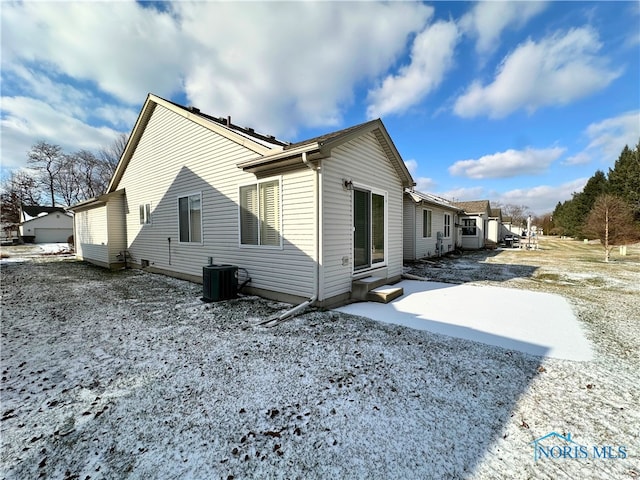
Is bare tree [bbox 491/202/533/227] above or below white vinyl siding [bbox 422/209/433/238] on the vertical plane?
above

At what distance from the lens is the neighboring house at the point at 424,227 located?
13336 millimetres

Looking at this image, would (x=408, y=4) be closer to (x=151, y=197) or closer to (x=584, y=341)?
(x=584, y=341)

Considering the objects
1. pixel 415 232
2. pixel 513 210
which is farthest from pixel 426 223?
pixel 513 210

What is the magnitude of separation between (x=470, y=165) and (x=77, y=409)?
151 feet

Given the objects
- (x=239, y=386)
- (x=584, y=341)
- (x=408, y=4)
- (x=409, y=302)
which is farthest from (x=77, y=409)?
(x=408, y=4)

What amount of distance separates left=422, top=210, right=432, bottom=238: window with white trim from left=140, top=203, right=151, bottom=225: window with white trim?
12.8 metres

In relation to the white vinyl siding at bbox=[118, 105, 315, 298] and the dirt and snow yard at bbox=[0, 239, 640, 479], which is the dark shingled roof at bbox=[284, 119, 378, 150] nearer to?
the white vinyl siding at bbox=[118, 105, 315, 298]

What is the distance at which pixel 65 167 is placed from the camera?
107ft

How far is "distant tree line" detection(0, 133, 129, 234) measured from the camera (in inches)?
1196

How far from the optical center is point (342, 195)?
5688 mm

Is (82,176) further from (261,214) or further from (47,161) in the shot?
(261,214)

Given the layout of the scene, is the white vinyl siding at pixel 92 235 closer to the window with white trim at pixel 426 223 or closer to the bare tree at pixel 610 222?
the window with white trim at pixel 426 223

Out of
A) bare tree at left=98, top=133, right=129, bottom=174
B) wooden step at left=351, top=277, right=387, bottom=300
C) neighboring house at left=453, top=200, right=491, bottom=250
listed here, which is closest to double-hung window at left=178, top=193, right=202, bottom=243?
wooden step at left=351, top=277, right=387, bottom=300

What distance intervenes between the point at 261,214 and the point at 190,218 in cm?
353
